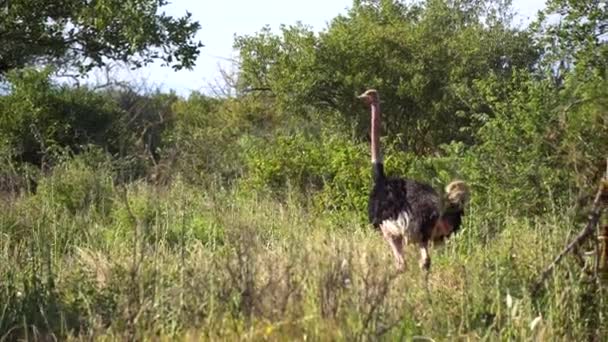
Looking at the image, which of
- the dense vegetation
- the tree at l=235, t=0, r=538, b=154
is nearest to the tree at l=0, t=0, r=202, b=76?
the dense vegetation

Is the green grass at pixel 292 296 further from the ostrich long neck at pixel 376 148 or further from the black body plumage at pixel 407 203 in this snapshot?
the ostrich long neck at pixel 376 148

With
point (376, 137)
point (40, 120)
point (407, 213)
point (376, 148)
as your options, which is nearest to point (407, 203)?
point (407, 213)

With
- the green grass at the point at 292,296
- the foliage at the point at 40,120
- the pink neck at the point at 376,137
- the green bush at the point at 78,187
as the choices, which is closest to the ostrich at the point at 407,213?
the pink neck at the point at 376,137

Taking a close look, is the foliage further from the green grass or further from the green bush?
the green grass

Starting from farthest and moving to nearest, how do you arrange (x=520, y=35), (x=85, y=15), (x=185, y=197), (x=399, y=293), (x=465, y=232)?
(x=520, y=35) → (x=85, y=15) → (x=185, y=197) → (x=465, y=232) → (x=399, y=293)

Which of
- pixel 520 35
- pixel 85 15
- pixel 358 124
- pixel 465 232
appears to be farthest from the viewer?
pixel 520 35

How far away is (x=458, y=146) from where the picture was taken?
431 inches

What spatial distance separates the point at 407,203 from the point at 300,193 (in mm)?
4391

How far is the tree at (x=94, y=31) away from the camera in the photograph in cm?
1007

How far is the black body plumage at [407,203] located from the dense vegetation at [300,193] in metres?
0.29

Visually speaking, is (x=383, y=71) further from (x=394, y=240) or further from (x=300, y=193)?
(x=394, y=240)

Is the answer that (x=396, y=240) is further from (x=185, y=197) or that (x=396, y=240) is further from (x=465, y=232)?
(x=185, y=197)

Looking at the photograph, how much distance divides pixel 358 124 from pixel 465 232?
13285 mm

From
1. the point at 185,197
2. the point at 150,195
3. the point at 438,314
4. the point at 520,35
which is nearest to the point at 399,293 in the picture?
the point at 438,314
